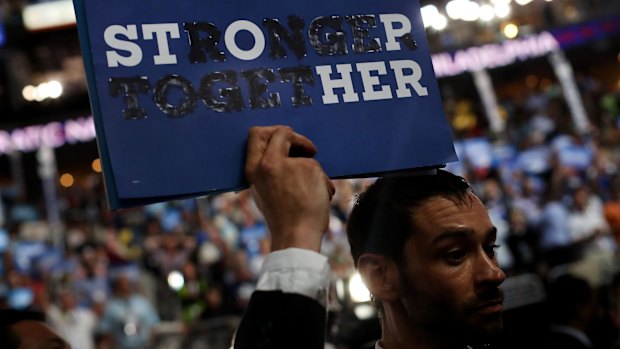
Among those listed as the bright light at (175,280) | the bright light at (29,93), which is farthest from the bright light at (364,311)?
the bright light at (29,93)

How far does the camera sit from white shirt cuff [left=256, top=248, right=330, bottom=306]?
Answer: 4.07ft

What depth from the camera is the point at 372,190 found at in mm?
2057

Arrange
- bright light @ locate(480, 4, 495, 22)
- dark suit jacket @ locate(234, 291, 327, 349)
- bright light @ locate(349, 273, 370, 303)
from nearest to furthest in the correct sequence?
1. dark suit jacket @ locate(234, 291, 327, 349)
2. bright light @ locate(349, 273, 370, 303)
3. bright light @ locate(480, 4, 495, 22)

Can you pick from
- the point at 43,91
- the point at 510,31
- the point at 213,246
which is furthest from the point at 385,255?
the point at 43,91

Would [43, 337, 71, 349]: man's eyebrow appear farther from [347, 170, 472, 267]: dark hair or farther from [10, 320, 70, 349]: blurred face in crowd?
[347, 170, 472, 267]: dark hair

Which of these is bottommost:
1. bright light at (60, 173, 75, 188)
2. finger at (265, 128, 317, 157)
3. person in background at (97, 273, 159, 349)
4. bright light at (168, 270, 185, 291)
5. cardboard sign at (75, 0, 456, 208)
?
person in background at (97, 273, 159, 349)

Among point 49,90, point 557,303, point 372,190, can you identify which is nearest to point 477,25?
point 49,90

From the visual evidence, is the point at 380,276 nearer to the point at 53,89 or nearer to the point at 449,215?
the point at 449,215

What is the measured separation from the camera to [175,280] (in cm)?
998

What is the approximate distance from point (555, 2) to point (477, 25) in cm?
251

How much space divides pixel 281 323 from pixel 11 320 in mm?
1534

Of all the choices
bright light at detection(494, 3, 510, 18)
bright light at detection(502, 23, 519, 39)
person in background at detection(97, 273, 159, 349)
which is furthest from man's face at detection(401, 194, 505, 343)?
bright light at detection(502, 23, 519, 39)

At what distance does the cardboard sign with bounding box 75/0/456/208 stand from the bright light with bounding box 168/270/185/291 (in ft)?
28.0

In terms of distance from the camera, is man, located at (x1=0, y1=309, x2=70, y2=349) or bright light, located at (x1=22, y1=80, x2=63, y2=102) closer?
man, located at (x1=0, y1=309, x2=70, y2=349)
